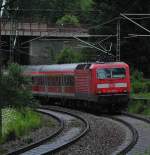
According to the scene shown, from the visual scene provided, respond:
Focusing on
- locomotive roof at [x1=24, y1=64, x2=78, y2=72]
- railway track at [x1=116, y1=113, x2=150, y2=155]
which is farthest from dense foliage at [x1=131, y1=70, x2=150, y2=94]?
railway track at [x1=116, y1=113, x2=150, y2=155]

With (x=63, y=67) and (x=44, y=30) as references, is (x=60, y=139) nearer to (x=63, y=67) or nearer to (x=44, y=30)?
(x=63, y=67)

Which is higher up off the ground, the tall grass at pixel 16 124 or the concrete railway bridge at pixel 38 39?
the concrete railway bridge at pixel 38 39

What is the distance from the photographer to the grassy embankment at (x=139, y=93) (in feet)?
114

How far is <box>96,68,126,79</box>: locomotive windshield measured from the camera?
34.7 metres

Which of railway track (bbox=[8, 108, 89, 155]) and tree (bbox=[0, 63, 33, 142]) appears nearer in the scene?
railway track (bbox=[8, 108, 89, 155])

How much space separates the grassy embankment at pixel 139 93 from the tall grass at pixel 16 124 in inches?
270

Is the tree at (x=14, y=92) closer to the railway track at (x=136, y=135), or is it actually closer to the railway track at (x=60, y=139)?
the railway track at (x=60, y=139)

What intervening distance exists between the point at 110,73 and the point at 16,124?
11117 millimetres

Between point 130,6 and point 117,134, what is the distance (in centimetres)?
4038

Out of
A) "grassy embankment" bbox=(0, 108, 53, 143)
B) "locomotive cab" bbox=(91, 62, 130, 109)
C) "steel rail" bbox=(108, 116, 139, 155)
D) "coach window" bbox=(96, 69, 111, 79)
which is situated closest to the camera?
"steel rail" bbox=(108, 116, 139, 155)

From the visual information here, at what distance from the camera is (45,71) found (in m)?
46.6

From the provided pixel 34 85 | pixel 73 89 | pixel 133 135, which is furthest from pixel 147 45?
pixel 133 135

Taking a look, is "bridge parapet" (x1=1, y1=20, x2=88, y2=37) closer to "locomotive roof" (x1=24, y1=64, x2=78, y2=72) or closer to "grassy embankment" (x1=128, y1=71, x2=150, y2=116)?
"grassy embankment" (x1=128, y1=71, x2=150, y2=116)

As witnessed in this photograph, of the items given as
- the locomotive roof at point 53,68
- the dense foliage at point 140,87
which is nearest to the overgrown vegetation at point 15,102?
the locomotive roof at point 53,68
